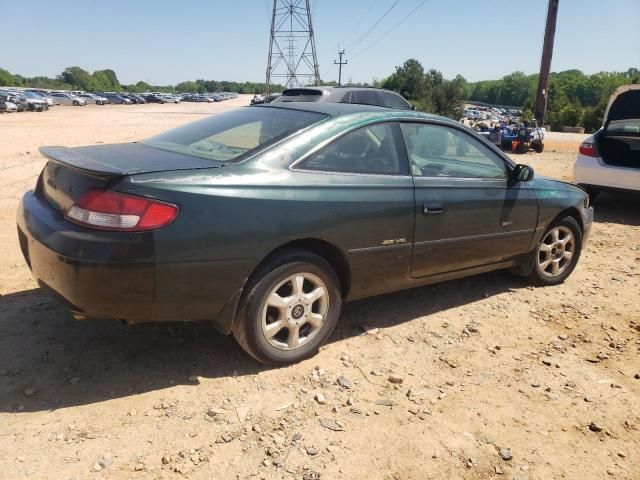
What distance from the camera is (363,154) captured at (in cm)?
336

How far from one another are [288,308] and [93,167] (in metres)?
1.30

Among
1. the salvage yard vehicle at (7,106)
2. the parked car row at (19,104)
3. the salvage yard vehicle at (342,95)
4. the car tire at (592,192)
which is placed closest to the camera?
the car tire at (592,192)

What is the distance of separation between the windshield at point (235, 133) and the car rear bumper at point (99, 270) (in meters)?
0.79

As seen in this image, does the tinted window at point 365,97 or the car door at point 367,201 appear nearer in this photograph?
the car door at point 367,201

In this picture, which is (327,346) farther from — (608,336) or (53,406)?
(608,336)

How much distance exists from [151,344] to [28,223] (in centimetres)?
101

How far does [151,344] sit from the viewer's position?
130 inches

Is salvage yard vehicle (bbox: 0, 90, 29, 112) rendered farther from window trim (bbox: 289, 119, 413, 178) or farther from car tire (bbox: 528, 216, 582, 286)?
car tire (bbox: 528, 216, 582, 286)

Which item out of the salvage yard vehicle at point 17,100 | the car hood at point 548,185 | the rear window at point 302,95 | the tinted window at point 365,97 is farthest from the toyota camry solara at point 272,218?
the salvage yard vehicle at point 17,100

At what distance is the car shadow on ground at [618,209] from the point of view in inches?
310

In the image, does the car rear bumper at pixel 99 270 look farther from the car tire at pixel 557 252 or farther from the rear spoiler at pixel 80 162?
the car tire at pixel 557 252

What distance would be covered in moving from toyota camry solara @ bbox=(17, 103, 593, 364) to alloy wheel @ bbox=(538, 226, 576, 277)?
559 millimetres

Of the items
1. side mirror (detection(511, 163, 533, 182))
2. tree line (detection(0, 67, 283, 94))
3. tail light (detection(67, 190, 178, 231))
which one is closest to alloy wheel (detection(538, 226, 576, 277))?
side mirror (detection(511, 163, 533, 182))

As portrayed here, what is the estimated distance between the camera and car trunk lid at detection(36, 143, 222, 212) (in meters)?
2.62
